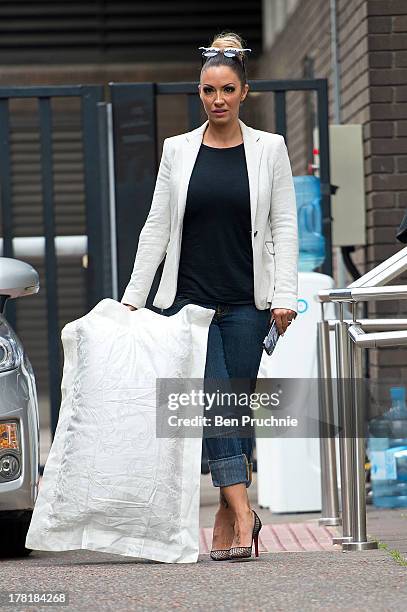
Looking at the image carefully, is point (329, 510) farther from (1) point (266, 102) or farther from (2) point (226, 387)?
(1) point (266, 102)

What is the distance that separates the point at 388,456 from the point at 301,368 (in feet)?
2.25

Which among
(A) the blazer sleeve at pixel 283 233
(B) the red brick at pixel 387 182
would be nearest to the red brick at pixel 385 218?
(B) the red brick at pixel 387 182

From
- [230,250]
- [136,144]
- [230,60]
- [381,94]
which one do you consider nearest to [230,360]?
[230,250]

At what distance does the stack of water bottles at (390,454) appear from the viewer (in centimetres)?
604

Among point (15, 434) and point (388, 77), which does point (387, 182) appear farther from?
point (15, 434)

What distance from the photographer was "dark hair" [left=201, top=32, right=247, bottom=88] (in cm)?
493

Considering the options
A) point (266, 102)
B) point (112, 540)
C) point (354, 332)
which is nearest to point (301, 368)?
point (354, 332)

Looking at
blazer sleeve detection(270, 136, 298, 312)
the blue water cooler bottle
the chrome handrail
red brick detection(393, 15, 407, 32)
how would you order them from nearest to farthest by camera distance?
blazer sleeve detection(270, 136, 298, 312), the chrome handrail, the blue water cooler bottle, red brick detection(393, 15, 407, 32)

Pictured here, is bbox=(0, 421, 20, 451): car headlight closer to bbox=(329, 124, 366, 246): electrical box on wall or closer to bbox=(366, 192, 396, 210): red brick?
bbox=(329, 124, 366, 246): electrical box on wall

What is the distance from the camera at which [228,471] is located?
4871 mm

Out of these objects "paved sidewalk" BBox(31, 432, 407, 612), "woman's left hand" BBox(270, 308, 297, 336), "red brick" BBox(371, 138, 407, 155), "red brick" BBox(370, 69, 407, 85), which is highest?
"red brick" BBox(370, 69, 407, 85)

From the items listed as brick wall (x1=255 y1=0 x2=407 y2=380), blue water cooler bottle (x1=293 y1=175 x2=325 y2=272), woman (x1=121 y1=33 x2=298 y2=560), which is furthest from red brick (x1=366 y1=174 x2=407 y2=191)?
woman (x1=121 y1=33 x2=298 y2=560)

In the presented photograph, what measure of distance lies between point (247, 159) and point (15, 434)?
127 centimetres

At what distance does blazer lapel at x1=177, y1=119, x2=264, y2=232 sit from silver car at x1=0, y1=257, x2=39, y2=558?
2.73 ft
